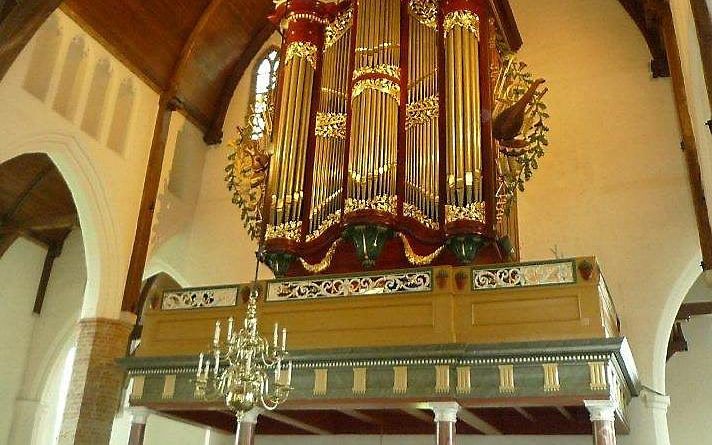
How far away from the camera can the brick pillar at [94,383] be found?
11633 millimetres

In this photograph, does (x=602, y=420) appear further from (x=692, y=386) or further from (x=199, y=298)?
(x=692, y=386)

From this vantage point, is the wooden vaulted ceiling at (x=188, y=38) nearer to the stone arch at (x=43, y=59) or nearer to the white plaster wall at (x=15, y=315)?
the stone arch at (x=43, y=59)

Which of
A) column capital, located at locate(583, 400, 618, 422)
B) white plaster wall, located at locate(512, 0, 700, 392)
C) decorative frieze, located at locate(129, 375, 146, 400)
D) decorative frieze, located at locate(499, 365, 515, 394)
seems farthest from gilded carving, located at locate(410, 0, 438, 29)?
decorative frieze, located at locate(129, 375, 146, 400)

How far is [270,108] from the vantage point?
40.7ft

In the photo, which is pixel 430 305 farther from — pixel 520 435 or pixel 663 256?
pixel 663 256

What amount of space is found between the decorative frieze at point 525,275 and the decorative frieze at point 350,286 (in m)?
0.66

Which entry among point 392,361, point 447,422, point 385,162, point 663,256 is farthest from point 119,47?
point 663,256

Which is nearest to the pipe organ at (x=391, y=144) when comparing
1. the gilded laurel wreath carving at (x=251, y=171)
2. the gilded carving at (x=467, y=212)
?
the gilded carving at (x=467, y=212)

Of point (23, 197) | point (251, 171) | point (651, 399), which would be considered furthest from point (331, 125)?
point (23, 197)

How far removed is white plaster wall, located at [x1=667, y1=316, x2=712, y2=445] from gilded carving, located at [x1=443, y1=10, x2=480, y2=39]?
8.66 m

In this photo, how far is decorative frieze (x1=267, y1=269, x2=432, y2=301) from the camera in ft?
30.5

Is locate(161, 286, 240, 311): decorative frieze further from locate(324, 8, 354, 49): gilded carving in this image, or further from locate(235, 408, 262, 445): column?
locate(324, 8, 354, 49): gilded carving

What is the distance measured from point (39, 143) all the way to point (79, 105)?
1.18 metres

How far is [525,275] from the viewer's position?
348 inches
